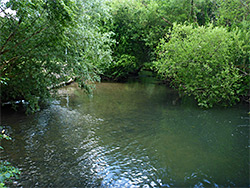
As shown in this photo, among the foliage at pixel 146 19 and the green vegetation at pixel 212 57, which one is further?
the foliage at pixel 146 19

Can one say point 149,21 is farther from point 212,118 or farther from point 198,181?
point 198,181

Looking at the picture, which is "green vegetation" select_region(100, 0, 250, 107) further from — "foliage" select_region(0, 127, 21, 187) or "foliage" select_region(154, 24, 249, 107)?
"foliage" select_region(0, 127, 21, 187)

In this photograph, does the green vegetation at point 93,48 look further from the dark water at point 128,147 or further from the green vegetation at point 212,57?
the dark water at point 128,147

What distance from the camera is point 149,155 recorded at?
716 centimetres

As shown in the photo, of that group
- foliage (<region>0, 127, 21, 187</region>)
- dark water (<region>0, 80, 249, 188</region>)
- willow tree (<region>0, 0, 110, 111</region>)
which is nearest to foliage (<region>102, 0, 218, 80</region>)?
willow tree (<region>0, 0, 110, 111</region>)

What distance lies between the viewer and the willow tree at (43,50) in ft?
26.6

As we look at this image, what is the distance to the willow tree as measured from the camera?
26.6ft

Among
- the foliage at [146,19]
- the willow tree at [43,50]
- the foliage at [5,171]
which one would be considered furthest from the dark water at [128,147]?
the foliage at [146,19]

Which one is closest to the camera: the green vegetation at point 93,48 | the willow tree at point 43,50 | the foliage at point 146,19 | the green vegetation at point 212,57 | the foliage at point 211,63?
the green vegetation at point 93,48

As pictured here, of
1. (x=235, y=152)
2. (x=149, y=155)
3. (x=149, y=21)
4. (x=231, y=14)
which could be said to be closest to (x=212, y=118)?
(x=235, y=152)

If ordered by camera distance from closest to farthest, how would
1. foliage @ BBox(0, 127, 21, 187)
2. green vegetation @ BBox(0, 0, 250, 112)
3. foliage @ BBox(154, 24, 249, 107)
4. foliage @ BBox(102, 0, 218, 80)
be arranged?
foliage @ BBox(0, 127, 21, 187), green vegetation @ BBox(0, 0, 250, 112), foliage @ BBox(154, 24, 249, 107), foliage @ BBox(102, 0, 218, 80)

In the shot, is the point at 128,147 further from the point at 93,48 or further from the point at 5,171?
the point at 93,48

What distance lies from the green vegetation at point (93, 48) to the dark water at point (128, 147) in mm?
1421

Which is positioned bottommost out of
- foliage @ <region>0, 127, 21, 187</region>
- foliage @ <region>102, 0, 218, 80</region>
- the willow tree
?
foliage @ <region>0, 127, 21, 187</region>
